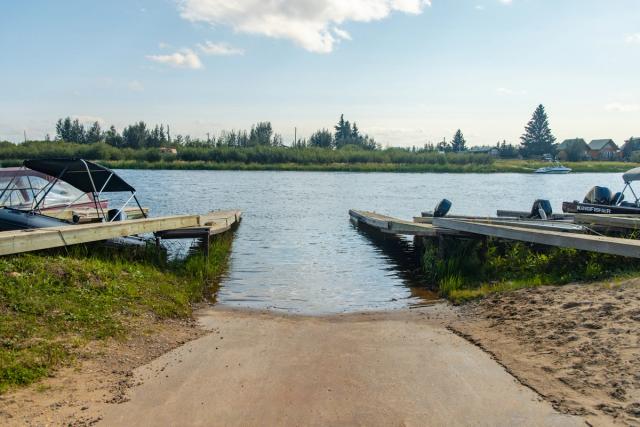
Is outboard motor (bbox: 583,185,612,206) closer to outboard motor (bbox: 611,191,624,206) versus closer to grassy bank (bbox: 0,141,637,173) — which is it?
outboard motor (bbox: 611,191,624,206)

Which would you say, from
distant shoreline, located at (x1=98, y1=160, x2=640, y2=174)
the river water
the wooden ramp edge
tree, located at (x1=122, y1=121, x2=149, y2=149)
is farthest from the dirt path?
tree, located at (x1=122, y1=121, x2=149, y2=149)

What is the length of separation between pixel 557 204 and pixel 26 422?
37.3 metres

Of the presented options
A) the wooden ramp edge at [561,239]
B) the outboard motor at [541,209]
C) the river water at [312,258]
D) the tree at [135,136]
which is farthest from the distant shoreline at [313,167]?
the wooden ramp edge at [561,239]

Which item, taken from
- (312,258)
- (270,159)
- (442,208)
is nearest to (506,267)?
(442,208)

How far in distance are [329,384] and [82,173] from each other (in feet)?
29.6

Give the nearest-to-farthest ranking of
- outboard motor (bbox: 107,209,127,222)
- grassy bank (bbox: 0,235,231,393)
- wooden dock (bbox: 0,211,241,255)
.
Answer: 1. grassy bank (bbox: 0,235,231,393)
2. wooden dock (bbox: 0,211,241,255)
3. outboard motor (bbox: 107,209,127,222)

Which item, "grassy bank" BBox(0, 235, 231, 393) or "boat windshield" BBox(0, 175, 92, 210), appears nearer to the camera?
"grassy bank" BBox(0, 235, 231, 393)

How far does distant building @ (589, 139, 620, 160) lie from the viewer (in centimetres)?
12681

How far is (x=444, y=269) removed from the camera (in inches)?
467

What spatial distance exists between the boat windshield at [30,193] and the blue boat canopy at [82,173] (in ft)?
1.29

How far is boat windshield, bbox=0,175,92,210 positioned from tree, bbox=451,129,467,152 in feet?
440

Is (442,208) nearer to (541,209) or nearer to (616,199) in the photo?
(541,209)

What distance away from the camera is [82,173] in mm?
12477

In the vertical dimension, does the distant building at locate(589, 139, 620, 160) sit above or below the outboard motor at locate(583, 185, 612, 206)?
above
